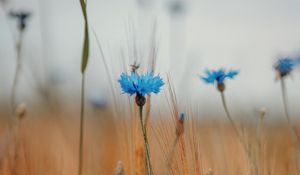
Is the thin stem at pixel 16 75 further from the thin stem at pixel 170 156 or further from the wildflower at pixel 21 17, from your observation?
the thin stem at pixel 170 156

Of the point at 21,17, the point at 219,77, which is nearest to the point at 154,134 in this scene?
the point at 219,77

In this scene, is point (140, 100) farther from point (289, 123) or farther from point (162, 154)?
point (289, 123)

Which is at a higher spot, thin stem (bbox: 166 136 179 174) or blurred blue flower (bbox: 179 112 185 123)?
blurred blue flower (bbox: 179 112 185 123)

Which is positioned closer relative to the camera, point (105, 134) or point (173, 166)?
point (173, 166)

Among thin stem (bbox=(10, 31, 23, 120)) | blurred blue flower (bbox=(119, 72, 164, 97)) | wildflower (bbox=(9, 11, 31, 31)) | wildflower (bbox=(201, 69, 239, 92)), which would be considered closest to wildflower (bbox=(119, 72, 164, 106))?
blurred blue flower (bbox=(119, 72, 164, 97))

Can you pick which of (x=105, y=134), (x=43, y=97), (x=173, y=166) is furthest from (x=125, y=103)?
(x=105, y=134)

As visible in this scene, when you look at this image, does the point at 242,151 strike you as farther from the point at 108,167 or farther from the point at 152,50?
the point at 108,167

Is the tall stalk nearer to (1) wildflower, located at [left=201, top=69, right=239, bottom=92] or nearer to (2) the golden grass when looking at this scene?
(2) the golden grass
